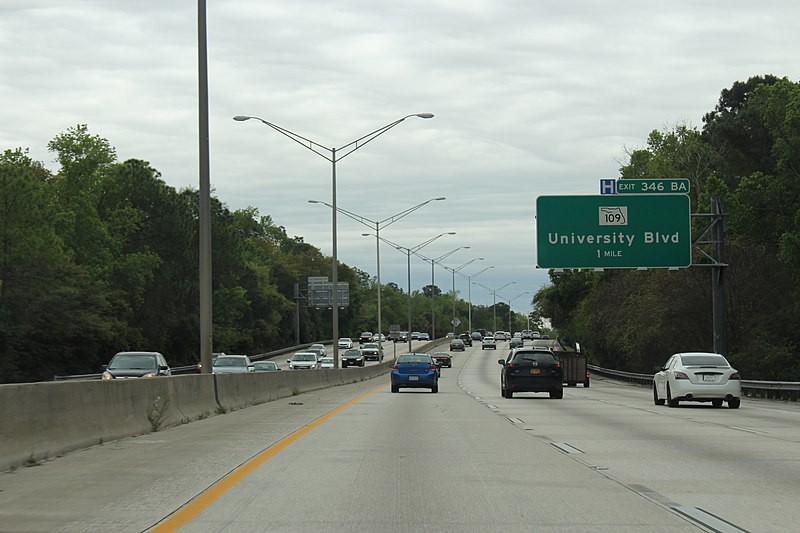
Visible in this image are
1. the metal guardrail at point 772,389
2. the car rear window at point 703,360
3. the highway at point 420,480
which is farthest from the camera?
the metal guardrail at point 772,389

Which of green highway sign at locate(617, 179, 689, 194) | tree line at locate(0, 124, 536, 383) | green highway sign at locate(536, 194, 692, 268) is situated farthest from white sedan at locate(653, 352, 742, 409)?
tree line at locate(0, 124, 536, 383)

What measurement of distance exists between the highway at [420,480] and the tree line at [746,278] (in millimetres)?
35494

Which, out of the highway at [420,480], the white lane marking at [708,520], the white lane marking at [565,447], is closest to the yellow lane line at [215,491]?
the highway at [420,480]

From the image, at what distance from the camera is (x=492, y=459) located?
14.5m

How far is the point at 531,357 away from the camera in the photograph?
35.1 meters

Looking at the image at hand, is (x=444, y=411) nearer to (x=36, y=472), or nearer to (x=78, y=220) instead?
(x=36, y=472)

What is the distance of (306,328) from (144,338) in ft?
206

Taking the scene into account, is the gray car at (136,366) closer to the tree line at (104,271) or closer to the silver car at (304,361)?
the tree line at (104,271)

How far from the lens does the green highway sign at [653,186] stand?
141 ft

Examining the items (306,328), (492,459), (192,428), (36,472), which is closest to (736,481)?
(492,459)

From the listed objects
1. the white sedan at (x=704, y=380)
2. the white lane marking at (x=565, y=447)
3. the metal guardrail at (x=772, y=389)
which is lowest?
the metal guardrail at (x=772, y=389)

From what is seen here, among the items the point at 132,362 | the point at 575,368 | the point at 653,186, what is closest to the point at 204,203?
the point at 132,362

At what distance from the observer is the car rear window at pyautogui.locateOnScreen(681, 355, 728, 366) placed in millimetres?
28984

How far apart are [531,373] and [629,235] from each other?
1067cm
